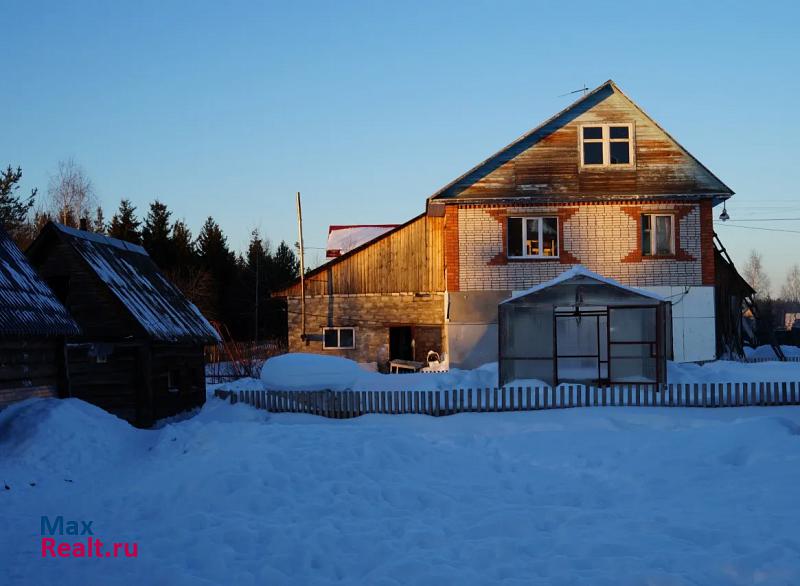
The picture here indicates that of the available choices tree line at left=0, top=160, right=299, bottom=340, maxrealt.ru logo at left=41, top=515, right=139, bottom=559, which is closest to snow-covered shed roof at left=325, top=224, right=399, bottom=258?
tree line at left=0, top=160, right=299, bottom=340

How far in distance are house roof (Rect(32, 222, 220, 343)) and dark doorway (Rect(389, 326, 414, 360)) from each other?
34.8 feet

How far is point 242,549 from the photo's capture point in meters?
7.50

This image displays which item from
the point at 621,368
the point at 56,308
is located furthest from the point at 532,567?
the point at 621,368

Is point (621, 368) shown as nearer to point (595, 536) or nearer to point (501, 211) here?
point (501, 211)

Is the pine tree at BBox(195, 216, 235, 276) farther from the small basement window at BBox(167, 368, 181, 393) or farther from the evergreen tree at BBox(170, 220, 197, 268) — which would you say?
the small basement window at BBox(167, 368, 181, 393)

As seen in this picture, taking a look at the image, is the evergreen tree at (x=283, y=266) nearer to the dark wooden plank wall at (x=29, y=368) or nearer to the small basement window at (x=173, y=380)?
the small basement window at (x=173, y=380)

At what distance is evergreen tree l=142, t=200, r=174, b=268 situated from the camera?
51.0m

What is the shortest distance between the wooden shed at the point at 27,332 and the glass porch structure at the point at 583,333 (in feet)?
36.6

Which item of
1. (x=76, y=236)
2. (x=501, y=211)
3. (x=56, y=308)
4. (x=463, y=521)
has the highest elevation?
(x=501, y=211)

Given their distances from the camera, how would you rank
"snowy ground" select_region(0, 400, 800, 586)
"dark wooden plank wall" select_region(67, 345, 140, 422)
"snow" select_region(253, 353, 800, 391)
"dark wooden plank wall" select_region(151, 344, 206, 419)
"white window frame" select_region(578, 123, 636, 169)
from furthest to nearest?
"white window frame" select_region(578, 123, 636, 169)
"snow" select_region(253, 353, 800, 391)
"dark wooden plank wall" select_region(151, 344, 206, 419)
"dark wooden plank wall" select_region(67, 345, 140, 422)
"snowy ground" select_region(0, 400, 800, 586)

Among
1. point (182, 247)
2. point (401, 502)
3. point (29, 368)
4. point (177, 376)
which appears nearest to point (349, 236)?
point (182, 247)

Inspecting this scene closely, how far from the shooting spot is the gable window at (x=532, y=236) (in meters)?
27.5

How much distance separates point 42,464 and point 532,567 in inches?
292

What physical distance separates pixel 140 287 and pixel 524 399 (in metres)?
9.41
